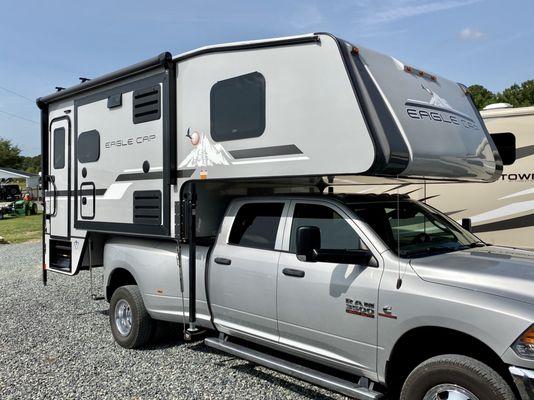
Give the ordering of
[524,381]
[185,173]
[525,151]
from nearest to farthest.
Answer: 1. [524,381]
2. [185,173]
3. [525,151]

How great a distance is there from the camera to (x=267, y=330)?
4.59m

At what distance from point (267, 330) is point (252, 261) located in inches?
24.8

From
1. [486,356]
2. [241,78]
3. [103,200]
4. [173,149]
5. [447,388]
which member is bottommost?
[447,388]

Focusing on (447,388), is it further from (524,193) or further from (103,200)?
(524,193)

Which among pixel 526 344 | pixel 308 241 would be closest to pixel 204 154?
pixel 308 241

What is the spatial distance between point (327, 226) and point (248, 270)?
88cm

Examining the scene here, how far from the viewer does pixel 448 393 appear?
10.8 ft

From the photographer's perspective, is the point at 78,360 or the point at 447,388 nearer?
the point at 447,388

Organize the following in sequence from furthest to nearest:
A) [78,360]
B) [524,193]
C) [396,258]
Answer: [524,193] < [78,360] < [396,258]

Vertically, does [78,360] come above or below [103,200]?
below

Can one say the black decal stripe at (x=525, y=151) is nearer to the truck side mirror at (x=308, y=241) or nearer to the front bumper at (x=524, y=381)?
the truck side mirror at (x=308, y=241)

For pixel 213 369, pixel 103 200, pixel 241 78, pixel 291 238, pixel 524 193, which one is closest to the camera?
pixel 291 238

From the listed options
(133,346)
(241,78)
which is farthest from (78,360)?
(241,78)

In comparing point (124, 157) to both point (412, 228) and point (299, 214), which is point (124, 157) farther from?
point (412, 228)
